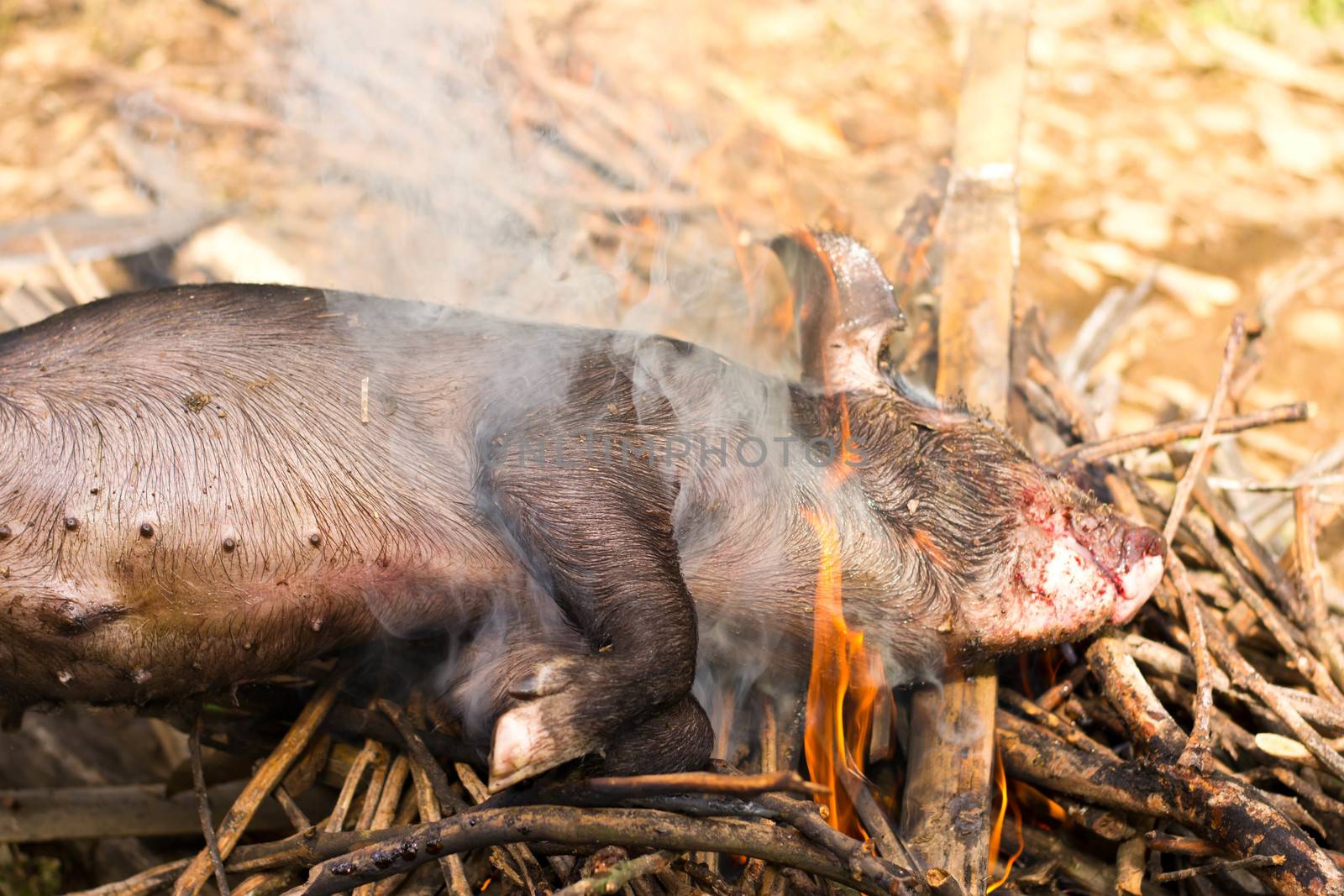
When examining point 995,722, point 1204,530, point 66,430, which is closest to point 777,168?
point 1204,530

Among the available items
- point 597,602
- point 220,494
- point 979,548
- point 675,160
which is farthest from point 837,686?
point 675,160

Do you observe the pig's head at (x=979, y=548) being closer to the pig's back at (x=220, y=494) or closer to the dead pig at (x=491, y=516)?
the dead pig at (x=491, y=516)

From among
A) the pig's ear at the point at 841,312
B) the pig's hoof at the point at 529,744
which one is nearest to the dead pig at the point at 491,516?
the pig's hoof at the point at 529,744

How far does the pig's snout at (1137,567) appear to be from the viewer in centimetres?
318

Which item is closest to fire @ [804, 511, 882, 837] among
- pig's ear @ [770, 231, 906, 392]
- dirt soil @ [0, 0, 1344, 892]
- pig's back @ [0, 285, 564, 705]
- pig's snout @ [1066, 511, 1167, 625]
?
pig's ear @ [770, 231, 906, 392]

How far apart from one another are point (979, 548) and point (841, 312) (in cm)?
97

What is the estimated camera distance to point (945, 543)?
3236 millimetres

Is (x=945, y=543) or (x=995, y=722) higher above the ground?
(x=945, y=543)

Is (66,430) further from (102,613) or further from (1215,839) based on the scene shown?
(1215,839)

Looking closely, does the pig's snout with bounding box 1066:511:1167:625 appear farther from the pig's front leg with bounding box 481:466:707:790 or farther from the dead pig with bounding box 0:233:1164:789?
the pig's front leg with bounding box 481:466:707:790

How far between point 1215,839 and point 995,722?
2.24 ft

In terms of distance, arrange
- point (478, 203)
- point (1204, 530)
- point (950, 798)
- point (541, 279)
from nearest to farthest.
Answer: point (950, 798) < point (1204, 530) < point (541, 279) < point (478, 203)

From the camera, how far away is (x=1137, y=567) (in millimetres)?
3174

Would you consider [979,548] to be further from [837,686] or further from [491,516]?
[491,516]
